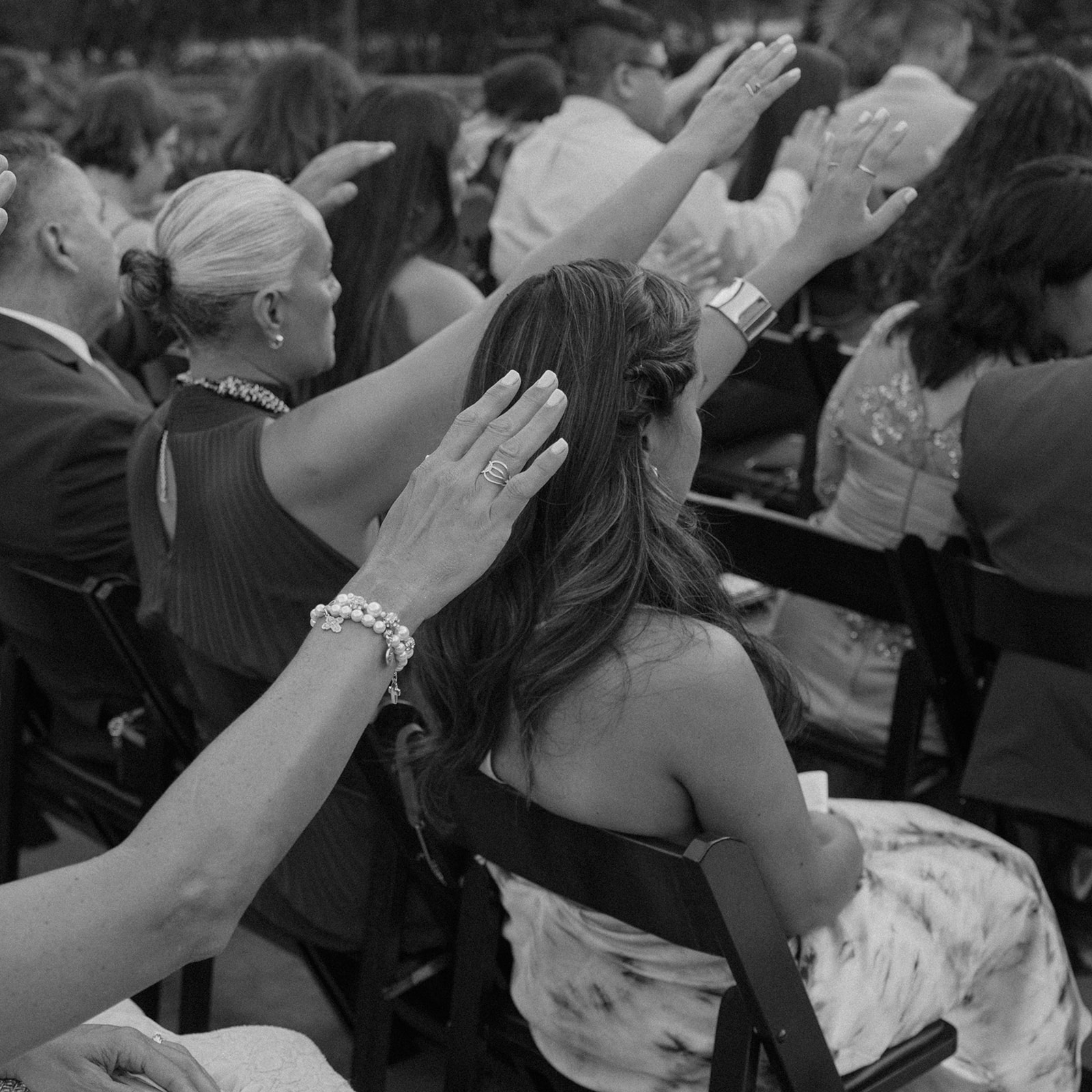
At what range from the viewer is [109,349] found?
3.76 m

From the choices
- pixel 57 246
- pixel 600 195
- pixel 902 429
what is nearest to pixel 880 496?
pixel 902 429

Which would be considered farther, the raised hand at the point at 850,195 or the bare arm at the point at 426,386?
the raised hand at the point at 850,195

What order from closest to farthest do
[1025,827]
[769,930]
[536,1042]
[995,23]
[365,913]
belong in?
[769,930]
[536,1042]
[365,913]
[1025,827]
[995,23]

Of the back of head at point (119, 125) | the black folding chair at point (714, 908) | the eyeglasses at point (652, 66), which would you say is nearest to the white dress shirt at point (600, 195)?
the eyeglasses at point (652, 66)

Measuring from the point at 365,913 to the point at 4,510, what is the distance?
3.42 ft

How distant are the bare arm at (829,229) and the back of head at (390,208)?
0.97 meters

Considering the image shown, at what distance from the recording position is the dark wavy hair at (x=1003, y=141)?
3502mm

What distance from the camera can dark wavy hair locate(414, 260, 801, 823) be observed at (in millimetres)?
1650

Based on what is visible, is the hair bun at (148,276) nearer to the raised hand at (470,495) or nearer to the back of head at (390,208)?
the back of head at (390,208)

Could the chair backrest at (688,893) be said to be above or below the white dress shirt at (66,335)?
above

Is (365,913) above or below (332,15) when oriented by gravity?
above

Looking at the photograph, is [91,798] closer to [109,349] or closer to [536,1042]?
[536,1042]

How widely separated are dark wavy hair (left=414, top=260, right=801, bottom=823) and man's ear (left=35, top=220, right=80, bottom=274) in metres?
1.45

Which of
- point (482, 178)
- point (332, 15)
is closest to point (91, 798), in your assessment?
point (482, 178)
